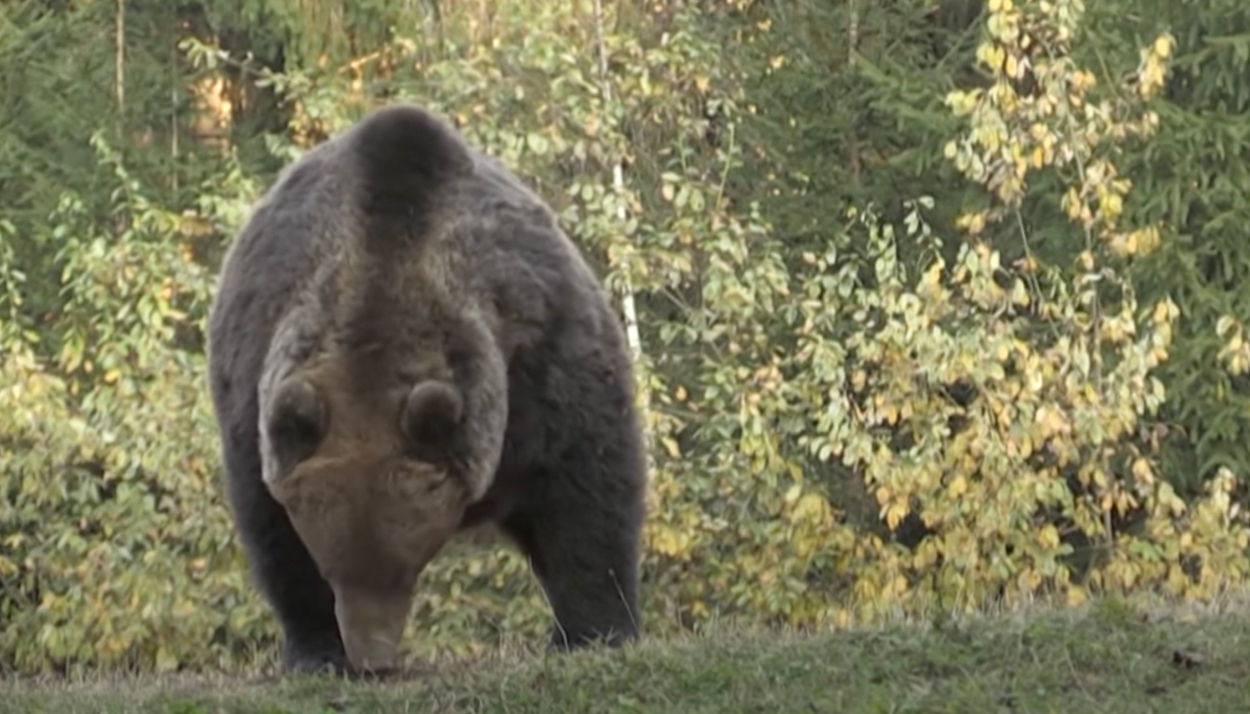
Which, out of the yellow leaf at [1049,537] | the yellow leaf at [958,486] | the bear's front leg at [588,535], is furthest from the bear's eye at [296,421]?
the yellow leaf at [1049,537]

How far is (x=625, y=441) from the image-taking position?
24.9 feet

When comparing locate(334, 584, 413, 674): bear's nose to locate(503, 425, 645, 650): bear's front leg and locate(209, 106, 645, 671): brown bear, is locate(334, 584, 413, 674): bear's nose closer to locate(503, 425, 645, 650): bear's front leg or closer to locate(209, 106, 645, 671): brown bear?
locate(209, 106, 645, 671): brown bear

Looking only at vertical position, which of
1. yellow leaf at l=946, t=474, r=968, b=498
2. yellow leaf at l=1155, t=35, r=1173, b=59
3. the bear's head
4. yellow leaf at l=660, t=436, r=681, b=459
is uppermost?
→ yellow leaf at l=1155, t=35, r=1173, b=59

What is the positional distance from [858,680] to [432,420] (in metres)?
1.51

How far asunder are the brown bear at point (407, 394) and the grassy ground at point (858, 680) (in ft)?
1.68

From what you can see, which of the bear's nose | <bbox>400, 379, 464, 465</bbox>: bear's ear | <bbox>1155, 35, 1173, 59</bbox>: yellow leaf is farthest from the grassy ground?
<bbox>1155, 35, 1173, 59</bbox>: yellow leaf

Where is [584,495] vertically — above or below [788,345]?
above

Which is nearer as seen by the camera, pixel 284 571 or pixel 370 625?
pixel 370 625

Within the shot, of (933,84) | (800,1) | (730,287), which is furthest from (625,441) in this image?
(800,1)

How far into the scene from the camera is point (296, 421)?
258 inches

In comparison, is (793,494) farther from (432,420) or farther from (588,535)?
(432,420)

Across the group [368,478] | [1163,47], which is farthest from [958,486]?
[368,478]

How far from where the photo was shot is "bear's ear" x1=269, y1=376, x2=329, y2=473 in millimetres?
6512

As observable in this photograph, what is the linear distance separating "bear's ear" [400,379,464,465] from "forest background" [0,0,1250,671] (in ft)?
18.6
